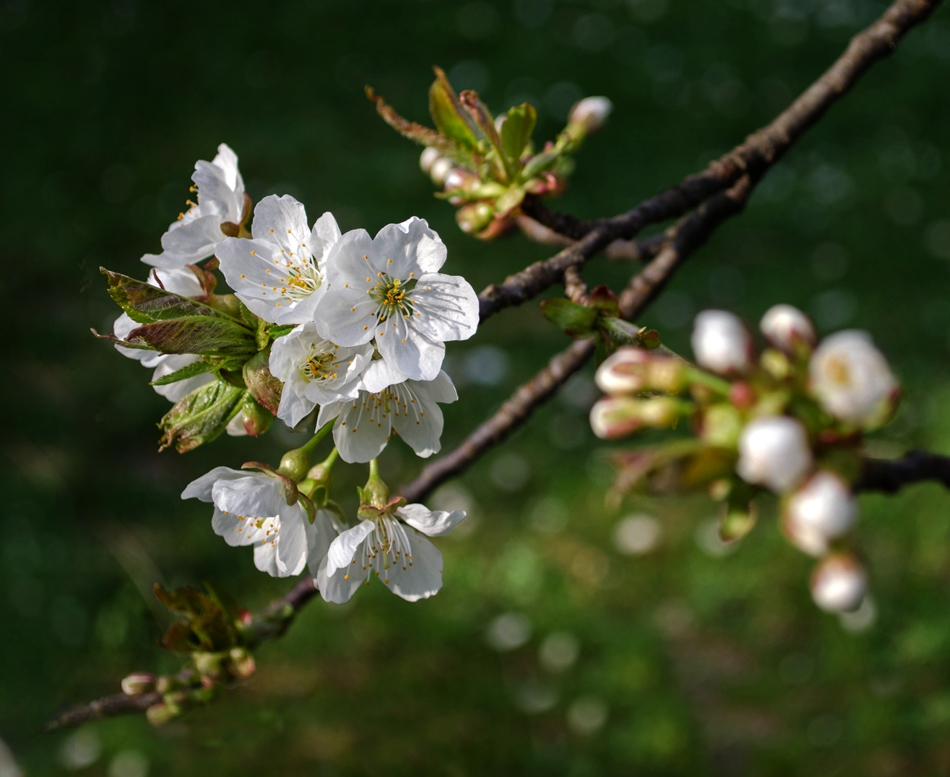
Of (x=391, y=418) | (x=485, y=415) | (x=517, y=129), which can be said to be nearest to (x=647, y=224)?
(x=517, y=129)

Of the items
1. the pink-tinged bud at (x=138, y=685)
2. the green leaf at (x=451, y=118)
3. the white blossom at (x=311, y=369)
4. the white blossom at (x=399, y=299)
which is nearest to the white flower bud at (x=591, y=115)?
the green leaf at (x=451, y=118)

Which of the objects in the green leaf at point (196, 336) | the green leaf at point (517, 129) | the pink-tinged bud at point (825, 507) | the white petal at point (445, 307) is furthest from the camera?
the green leaf at point (517, 129)

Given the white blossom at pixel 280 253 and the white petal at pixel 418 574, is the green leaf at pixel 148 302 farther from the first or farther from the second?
the white petal at pixel 418 574

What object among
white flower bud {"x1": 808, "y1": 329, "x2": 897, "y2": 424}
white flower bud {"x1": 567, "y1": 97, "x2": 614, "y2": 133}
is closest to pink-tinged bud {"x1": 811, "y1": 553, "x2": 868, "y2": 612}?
white flower bud {"x1": 808, "y1": 329, "x2": 897, "y2": 424}

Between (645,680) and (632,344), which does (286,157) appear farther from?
(632,344)

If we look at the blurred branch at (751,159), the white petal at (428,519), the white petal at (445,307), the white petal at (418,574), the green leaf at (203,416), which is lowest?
the white petal at (418,574)

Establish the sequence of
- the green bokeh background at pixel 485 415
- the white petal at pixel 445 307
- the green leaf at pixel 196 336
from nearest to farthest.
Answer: the green leaf at pixel 196 336 < the white petal at pixel 445 307 < the green bokeh background at pixel 485 415

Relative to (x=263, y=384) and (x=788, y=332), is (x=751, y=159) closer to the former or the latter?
(x=788, y=332)
